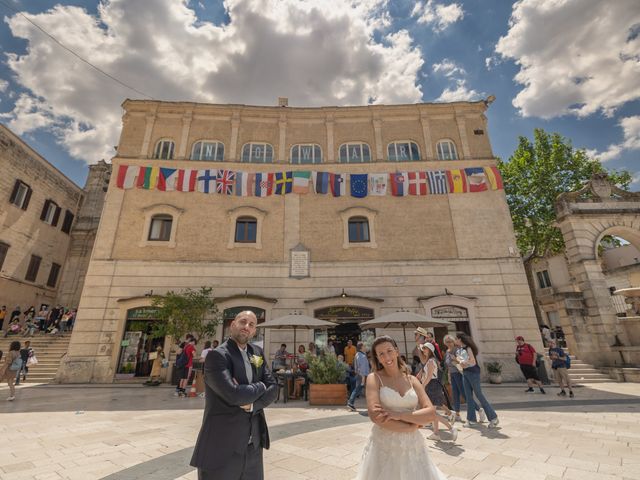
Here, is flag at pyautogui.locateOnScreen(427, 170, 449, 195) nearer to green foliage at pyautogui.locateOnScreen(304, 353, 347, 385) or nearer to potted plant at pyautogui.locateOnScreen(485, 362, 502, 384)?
potted plant at pyautogui.locateOnScreen(485, 362, 502, 384)

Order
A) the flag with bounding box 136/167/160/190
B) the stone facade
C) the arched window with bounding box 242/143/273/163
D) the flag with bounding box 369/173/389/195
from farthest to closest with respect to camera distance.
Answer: the stone facade, the arched window with bounding box 242/143/273/163, the flag with bounding box 369/173/389/195, the flag with bounding box 136/167/160/190

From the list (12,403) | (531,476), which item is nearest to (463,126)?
(531,476)

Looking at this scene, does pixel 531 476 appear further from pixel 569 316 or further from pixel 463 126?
pixel 463 126

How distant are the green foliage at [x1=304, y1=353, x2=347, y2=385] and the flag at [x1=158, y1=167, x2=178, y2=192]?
1256 centimetres

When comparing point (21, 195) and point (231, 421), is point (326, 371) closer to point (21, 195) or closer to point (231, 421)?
point (231, 421)

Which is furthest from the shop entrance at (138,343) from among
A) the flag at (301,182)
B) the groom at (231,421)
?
the groom at (231,421)

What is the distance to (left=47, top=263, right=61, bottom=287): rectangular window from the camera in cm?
2417

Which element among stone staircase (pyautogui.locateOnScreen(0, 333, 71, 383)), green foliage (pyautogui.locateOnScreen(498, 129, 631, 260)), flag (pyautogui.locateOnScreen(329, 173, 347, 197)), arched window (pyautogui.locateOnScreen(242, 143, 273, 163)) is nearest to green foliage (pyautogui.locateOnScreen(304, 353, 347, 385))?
flag (pyautogui.locateOnScreen(329, 173, 347, 197))

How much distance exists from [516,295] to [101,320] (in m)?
19.8

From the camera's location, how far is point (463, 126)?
18734 mm

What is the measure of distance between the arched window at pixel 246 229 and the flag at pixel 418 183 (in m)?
8.73

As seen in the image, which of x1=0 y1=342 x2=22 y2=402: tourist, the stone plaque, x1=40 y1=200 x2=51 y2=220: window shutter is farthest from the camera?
x1=40 y1=200 x2=51 y2=220: window shutter

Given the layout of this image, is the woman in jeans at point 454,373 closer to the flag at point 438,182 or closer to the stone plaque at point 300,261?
the stone plaque at point 300,261

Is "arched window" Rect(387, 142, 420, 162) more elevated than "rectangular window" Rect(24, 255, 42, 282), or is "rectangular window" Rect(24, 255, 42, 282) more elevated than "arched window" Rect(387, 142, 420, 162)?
"arched window" Rect(387, 142, 420, 162)
